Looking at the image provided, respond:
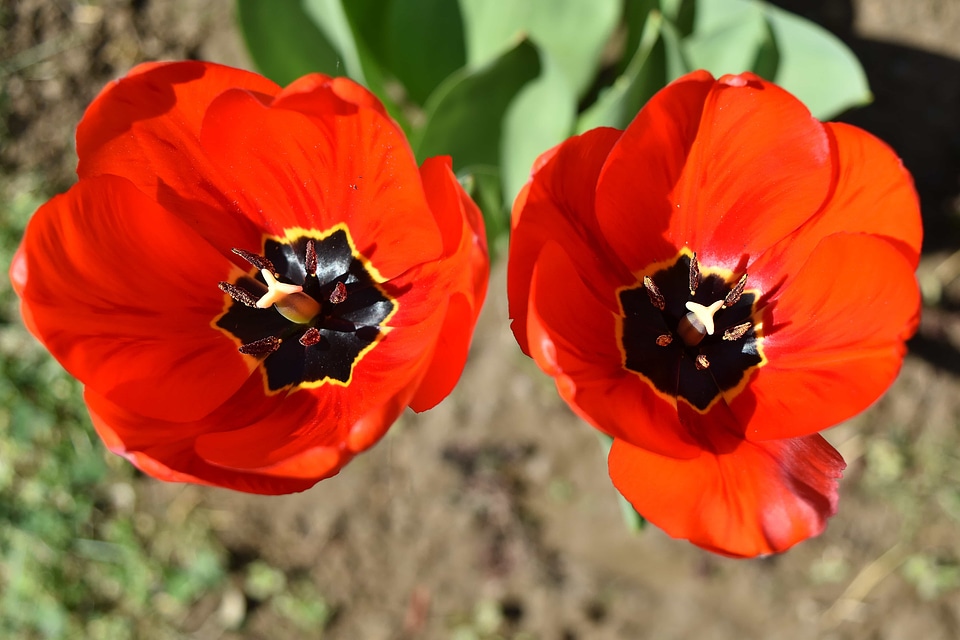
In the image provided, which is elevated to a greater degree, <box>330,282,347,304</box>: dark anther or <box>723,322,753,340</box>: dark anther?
<box>330,282,347,304</box>: dark anther

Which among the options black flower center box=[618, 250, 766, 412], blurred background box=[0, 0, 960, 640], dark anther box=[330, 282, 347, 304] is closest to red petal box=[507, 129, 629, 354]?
black flower center box=[618, 250, 766, 412]

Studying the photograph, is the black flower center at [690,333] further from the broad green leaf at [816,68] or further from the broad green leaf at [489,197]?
the broad green leaf at [816,68]

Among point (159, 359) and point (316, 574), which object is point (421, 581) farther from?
point (159, 359)

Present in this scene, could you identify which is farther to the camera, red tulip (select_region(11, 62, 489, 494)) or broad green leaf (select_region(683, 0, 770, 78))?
broad green leaf (select_region(683, 0, 770, 78))

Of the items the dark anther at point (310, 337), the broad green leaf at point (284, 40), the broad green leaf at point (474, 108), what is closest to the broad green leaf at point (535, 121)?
the broad green leaf at point (474, 108)

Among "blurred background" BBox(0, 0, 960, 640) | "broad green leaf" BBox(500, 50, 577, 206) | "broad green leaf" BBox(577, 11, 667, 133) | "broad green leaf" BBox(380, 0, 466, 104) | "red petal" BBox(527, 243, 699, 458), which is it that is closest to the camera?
"red petal" BBox(527, 243, 699, 458)

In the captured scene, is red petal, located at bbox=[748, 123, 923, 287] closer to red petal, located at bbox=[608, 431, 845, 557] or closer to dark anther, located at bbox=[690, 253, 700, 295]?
dark anther, located at bbox=[690, 253, 700, 295]

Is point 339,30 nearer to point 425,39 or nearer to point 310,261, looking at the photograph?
point 425,39

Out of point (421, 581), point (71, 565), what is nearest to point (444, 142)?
point (421, 581)
